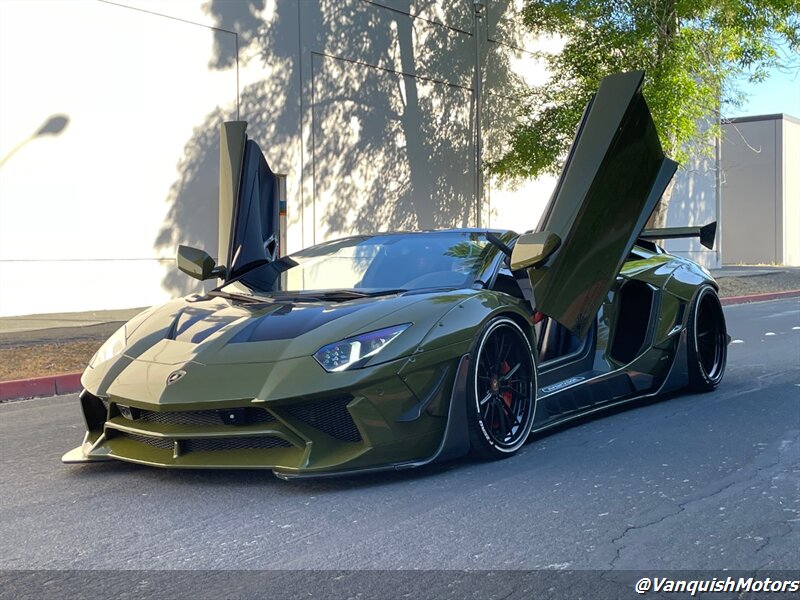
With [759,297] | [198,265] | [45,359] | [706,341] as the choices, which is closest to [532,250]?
[198,265]

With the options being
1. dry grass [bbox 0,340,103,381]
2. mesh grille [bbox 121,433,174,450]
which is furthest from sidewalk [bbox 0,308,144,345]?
mesh grille [bbox 121,433,174,450]

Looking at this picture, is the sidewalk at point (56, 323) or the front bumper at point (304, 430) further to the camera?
the sidewalk at point (56, 323)

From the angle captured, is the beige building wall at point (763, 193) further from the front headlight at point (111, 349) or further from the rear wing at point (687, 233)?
the front headlight at point (111, 349)

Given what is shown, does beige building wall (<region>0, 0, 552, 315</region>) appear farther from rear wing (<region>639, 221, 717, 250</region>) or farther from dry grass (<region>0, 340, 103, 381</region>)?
rear wing (<region>639, 221, 717, 250</region>)

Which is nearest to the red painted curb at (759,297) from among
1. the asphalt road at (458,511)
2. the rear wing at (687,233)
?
the rear wing at (687,233)

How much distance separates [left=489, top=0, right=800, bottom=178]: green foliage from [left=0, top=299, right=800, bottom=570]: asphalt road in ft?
46.8

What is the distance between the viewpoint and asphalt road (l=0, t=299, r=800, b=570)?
3451mm

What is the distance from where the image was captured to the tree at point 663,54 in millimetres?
18688

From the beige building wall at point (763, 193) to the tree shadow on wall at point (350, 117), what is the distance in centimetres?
1943

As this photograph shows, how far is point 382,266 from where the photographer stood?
543 cm

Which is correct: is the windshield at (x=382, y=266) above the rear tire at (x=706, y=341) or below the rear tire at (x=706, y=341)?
above

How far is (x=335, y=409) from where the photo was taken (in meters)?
4.22

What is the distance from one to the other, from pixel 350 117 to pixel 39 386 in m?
12.6

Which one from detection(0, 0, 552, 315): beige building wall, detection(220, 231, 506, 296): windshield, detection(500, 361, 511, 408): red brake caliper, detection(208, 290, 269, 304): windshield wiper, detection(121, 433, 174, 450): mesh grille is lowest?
detection(121, 433, 174, 450): mesh grille
